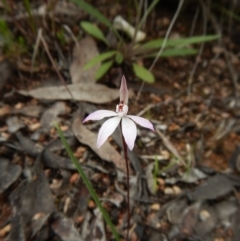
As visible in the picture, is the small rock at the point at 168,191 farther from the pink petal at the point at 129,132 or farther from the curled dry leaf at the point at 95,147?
the pink petal at the point at 129,132

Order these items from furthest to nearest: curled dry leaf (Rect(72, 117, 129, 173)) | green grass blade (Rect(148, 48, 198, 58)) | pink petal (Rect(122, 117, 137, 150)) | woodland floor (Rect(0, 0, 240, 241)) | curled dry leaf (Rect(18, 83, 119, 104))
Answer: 1. green grass blade (Rect(148, 48, 198, 58))
2. curled dry leaf (Rect(18, 83, 119, 104))
3. curled dry leaf (Rect(72, 117, 129, 173))
4. woodland floor (Rect(0, 0, 240, 241))
5. pink petal (Rect(122, 117, 137, 150))

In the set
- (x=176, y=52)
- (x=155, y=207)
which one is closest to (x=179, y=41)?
(x=176, y=52)

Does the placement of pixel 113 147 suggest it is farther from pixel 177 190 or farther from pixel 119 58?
pixel 119 58

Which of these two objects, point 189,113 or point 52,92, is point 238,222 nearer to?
point 189,113

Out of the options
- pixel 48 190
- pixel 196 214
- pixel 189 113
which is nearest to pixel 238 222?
pixel 196 214

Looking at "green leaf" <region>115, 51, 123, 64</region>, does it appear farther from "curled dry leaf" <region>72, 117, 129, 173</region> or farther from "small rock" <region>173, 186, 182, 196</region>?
"small rock" <region>173, 186, 182, 196</region>

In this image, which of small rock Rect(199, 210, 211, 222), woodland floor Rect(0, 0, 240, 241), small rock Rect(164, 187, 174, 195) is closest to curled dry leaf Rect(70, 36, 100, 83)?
woodland floor Rect(0, 0, 240, 241)

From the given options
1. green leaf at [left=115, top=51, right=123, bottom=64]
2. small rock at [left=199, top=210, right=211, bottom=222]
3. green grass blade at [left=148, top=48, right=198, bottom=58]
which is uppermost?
green grass blade at [left=148, top=48, right=198, bottom=58]

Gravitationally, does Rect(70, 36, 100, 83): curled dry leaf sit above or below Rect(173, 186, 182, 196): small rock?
above
